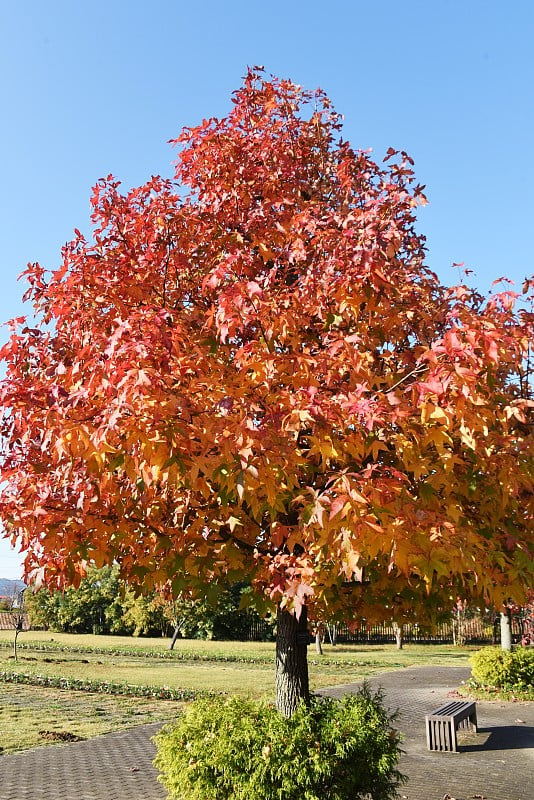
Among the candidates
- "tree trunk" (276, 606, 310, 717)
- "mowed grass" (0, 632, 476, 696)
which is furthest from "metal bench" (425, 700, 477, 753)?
"mowed grass" (0, 632, 476, 696)

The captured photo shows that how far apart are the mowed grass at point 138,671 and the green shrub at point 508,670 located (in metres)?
4.47

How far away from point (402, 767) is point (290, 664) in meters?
4.16

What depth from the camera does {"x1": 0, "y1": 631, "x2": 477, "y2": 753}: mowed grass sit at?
42.0 ft

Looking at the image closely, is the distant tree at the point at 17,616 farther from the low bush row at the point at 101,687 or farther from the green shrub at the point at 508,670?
the green shrub at the point at 508,670

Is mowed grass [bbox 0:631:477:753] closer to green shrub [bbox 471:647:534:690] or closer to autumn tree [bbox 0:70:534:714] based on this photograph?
autumn tree [bbox 0:70:534:714]

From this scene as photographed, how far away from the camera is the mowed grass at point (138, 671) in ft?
42.0

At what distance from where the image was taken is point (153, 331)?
3.88 m

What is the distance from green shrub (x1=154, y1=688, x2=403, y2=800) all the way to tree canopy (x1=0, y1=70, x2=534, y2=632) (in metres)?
0.98

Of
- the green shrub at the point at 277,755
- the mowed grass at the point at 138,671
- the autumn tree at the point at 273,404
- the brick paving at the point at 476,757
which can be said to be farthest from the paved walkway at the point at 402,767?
the autumn tree at the point at 273,404

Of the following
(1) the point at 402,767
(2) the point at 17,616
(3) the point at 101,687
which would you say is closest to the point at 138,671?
(3) the point at 101,687

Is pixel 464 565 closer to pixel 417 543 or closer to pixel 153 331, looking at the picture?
pixel 417 543

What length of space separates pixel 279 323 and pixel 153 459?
1394mm

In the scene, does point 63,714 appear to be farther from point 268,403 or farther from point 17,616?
point 17,616

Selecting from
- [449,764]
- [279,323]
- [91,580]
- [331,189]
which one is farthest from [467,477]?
[91,580]
